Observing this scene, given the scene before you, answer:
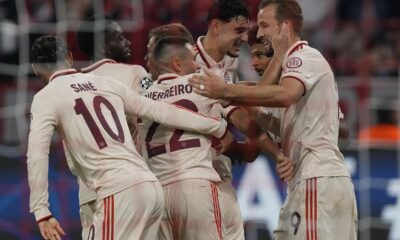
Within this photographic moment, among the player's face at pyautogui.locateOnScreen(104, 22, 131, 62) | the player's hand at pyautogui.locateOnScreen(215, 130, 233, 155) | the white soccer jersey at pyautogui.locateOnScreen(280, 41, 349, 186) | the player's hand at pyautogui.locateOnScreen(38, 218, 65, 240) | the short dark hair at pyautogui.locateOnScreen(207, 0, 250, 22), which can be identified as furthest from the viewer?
the player's face at pyautogui.locateOnScreen(104, 22, 131, 62)

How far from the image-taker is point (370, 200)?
898 centimetres

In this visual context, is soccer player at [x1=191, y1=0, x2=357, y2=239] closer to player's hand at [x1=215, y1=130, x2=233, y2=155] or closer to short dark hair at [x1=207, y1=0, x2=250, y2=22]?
player's hand at [x1=215, y1=130, x2=233, y2=155]

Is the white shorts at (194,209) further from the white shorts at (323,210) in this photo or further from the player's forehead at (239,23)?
the player's forehead at (239,23)

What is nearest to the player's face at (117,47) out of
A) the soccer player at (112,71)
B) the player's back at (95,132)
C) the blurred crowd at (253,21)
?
the soccer player at (112,71)

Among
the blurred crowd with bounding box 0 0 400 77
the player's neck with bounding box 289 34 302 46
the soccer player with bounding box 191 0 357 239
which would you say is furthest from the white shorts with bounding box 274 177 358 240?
the blurred crowd with bounding box 0 0 400 77

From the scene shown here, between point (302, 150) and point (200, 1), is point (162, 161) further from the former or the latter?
point (200, 1)

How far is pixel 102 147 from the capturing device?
17.7 feet

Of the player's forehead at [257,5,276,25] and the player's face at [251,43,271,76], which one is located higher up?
the player's forehead at [257,5,276,25]

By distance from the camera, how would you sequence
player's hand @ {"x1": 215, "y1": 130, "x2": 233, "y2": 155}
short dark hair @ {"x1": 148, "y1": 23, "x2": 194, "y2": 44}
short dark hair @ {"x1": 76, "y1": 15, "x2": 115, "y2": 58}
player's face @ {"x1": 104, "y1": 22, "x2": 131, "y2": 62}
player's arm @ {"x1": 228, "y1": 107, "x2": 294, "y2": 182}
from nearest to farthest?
player's arm @ {"x1": 228, "y1": 107, "x2": 294, "y2": 182} < short dark hair @ {"x1": 148, "y1": 23, "x2": 194, "y2": 44} < player's hand @ {"x1": 215, "y1": 130, "x2": 233, "y2": 155} < player's face @ {"x1": 104, "y1": 22, "x2": 131, "y2": 62} < short dark hair @ {"x1": 76, "y1": 15, "x2": 115, "y2": 58}

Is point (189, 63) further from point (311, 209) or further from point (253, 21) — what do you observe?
point (253, 21)

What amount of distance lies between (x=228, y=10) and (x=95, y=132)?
131 cm

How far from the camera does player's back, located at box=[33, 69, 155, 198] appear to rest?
5.37m

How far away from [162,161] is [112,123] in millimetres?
388

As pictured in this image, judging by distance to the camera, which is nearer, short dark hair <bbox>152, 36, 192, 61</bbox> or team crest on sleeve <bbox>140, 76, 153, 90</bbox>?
short dark hair <bbox>152, 36, 192, 61</bbox>
